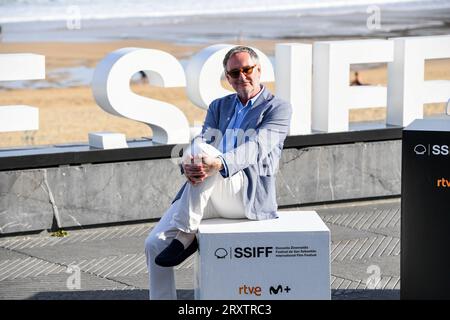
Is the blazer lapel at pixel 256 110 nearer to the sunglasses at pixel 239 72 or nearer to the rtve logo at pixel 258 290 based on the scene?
Answer: the sunglasses at pixel 239 72

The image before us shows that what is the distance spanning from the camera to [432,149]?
6.39 metres

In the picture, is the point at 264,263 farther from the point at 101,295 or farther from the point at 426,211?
the point at 101,295

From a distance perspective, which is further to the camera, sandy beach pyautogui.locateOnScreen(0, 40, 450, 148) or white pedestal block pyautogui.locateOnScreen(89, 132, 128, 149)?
sandy beach pyautogui.locateOnScreen(0, 40, 450, 148)

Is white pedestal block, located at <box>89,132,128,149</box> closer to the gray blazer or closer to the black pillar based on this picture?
the gray blazer

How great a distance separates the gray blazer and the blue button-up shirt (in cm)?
2

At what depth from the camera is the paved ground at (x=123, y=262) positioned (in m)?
7.64

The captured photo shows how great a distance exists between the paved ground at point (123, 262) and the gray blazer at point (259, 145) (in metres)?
1.25

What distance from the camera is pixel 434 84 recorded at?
10.9m

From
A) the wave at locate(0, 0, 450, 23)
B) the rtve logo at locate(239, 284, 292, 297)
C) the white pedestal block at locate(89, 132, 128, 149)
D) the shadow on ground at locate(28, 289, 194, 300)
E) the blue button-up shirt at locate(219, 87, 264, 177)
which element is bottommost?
the shadow on ground at locate(28, 289, 194, 300)

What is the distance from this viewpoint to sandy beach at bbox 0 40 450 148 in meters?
15.8

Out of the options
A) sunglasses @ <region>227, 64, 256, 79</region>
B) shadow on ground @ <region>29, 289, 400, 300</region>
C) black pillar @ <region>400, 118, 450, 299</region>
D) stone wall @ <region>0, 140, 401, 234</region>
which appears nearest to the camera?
black pillar @ <region>400, 118, 450, 299</region>

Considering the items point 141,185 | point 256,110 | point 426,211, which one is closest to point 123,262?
point 141,185

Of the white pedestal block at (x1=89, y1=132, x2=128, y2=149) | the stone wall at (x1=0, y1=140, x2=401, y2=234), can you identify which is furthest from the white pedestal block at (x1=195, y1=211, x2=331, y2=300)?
the white pedestal block at (x1=89, y1=132, x2=128, y2=149)
